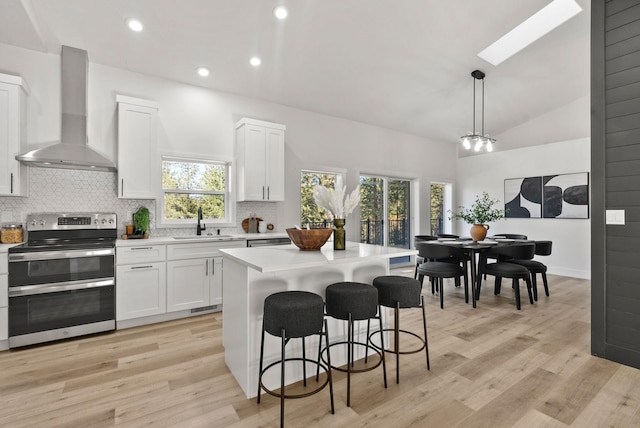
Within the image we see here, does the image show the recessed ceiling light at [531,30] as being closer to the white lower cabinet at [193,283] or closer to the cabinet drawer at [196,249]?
the cabinet drawer at [196,249]

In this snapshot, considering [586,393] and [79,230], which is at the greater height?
[79,230]

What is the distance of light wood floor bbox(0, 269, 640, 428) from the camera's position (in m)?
1.90

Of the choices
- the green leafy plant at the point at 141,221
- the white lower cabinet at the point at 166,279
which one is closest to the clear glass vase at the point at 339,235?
the white lower cabinet at the point at 166,279

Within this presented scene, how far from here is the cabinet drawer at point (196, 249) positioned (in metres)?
3.63

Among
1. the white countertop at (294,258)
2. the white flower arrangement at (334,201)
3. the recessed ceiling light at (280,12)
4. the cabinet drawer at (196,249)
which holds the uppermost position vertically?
the recessed ceiling light at (280,12)

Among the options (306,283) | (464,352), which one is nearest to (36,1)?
(306,283)

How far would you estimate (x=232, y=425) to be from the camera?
1842mm

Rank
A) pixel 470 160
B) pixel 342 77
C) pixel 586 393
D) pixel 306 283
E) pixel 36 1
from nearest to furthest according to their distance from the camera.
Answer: pixel 586 393 < pixel 306 283 < pixel 36 1 < pixel 342 77 < pixel 470 160

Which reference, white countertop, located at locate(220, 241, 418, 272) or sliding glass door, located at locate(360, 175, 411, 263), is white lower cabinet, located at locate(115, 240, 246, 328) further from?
sliding glass door, located at locate(360, 175, 411, 263)

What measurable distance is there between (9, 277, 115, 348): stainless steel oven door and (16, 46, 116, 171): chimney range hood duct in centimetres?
130

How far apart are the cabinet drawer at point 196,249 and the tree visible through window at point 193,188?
2.52 feet

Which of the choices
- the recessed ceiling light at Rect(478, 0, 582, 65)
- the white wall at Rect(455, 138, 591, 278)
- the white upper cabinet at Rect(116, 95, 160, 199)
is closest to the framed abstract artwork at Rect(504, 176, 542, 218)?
the white wall at Rect(455, 138, 591, 278)

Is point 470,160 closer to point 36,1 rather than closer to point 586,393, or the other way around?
Result: point 586,393

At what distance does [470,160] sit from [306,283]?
6451 mm
